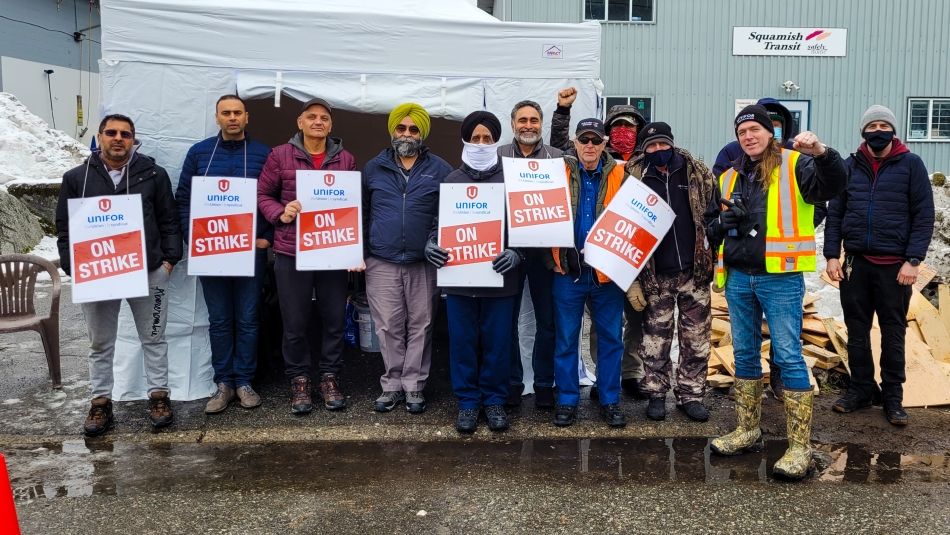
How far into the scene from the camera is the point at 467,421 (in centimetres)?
498

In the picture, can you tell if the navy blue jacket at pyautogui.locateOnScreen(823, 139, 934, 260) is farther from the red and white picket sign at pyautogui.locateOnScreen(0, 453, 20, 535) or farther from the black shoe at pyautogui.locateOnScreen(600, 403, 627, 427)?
the red and white picket sign at pyautogui.locateOnScreen(0, 453, 20, 535)

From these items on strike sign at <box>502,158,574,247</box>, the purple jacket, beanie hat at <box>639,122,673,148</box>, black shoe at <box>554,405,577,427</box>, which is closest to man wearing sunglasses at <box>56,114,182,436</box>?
the purple jacket

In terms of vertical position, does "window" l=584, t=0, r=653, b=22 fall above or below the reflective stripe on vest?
above

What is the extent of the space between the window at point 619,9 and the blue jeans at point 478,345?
1392cm

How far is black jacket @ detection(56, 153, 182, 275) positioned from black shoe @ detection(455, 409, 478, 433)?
2167 millimetres

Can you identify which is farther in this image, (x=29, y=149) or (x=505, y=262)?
(x=29, y=149)

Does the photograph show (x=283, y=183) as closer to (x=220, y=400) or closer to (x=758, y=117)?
(x=220, y=400)

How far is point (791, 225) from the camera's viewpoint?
4.19 metres

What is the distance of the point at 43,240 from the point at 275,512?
37.9 feet

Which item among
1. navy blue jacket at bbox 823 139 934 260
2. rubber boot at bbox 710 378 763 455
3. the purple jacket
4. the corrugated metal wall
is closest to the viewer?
rubber boot at bbox 710 378 763 455

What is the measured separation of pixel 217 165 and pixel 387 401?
6.63ft

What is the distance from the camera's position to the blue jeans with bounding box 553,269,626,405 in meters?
4.98

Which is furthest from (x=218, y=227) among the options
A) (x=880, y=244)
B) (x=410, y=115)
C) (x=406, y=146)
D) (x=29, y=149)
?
(x=29, y=149)

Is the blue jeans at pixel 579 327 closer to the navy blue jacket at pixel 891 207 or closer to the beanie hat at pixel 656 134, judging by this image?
the beanie hat at pixel 656 134
